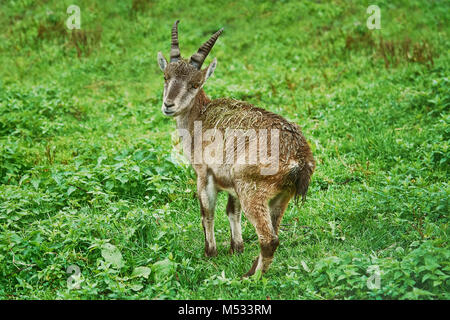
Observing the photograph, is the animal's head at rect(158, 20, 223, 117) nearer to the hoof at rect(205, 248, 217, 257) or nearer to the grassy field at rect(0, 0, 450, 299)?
the grassy field at rect(0, 0, 450, 299)

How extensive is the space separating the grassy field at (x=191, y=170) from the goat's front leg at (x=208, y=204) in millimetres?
153

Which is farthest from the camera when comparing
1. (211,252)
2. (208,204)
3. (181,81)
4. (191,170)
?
(191,170)

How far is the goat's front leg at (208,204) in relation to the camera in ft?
18.5

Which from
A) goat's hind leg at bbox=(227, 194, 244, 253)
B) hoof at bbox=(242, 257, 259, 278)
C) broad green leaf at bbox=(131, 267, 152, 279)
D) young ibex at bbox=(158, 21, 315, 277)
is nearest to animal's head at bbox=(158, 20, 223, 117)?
young ibex at bbox=(158, 21, 315, 277)

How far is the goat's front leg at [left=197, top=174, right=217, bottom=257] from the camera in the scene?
565 centimetres

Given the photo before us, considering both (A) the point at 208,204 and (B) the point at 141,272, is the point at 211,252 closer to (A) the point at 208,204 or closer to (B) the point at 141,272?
(A) the point at 208,204

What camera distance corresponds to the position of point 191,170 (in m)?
7.50

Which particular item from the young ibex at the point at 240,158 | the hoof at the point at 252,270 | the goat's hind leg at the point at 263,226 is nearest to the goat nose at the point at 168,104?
the young ibex at the point at 240,158

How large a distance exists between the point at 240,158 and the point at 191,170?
241 centimetres

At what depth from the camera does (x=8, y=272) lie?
5215 mm

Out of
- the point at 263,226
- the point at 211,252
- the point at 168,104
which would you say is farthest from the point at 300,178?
the point at 168,104

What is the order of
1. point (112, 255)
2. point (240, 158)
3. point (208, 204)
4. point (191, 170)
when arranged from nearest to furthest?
point (240, 158) → point (112, 255) → point (208, 204) → point (191, 170)

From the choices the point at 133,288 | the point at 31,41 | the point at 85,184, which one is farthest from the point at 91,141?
the point at 31,41
